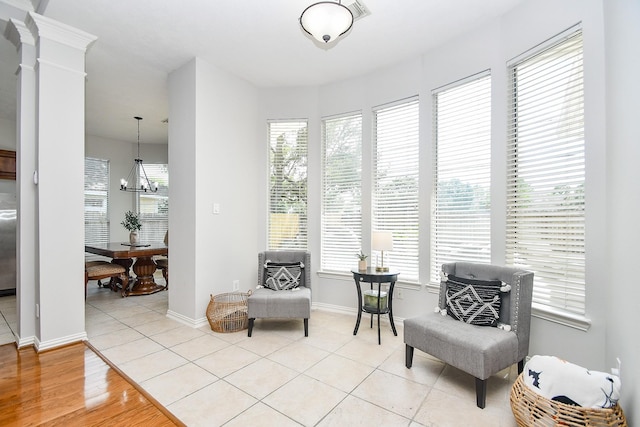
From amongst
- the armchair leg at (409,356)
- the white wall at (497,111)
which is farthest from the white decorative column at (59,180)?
the armchair leg at (409,356)

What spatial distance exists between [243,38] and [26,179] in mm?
2441

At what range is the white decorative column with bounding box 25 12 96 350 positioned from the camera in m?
2.83

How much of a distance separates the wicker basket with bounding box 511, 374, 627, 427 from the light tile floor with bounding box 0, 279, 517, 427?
0.23 metres

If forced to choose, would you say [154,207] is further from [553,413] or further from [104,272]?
[553,413]

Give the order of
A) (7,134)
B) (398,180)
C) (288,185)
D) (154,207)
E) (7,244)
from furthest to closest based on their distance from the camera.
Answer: (154,207) < (7,134) < (7,244) < (288,185) < (398,180)

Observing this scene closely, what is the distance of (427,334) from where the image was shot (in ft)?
7.76

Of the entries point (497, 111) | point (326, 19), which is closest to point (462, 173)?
point (497, 111)

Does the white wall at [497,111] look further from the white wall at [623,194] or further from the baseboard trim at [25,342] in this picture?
the baseboard trim at [25,342]

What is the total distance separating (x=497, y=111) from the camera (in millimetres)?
2836

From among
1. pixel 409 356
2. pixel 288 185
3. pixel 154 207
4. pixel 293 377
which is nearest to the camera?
pixel 293 377

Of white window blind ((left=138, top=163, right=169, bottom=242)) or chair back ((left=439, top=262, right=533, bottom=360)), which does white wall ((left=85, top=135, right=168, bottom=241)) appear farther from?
chair back ((left=439, top=262, right=533, bottom=360))

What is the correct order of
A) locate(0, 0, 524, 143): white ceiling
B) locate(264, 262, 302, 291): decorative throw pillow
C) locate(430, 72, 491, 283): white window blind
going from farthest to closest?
locate(264, 262, 302, 291): decorative throw pillow → locate(430, 72, 491, 283): white window blind → locate(0, 0, 524, 143): white ceiling

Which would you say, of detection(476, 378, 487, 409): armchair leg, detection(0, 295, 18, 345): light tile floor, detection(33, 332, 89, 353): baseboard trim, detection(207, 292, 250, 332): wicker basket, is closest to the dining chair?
detection(0, 295, 18, 345): light tile floor

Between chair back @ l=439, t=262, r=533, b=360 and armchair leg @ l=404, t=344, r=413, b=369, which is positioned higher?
chair back @ l=439, t=262, r=533, b=360
